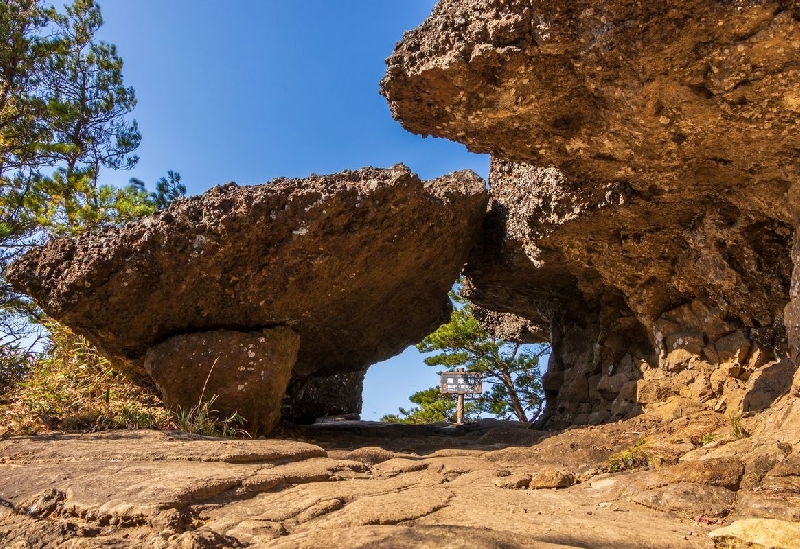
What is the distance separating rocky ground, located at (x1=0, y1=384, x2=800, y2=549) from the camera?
8.64 ft

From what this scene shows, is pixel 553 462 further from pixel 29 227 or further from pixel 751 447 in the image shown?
pixel 29 227

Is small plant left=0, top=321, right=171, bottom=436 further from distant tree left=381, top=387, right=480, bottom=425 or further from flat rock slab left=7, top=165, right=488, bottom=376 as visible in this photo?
distant tree left=381, top=387, right=480, bottom=425

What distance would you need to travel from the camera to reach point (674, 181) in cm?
590

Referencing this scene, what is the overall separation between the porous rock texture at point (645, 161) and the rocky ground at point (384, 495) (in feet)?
6.29

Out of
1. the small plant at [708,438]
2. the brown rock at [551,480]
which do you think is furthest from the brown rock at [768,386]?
the brown rock at [551,480]

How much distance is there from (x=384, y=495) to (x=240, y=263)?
4439 mm

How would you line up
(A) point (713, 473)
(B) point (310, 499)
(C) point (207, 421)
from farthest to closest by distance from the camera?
1. (C) point (207, 421)
2. (A) point (713, 473)
3. (B) point (310, 499)

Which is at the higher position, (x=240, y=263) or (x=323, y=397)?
(x=240, y=263)

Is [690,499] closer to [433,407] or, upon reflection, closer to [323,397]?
[323,397]

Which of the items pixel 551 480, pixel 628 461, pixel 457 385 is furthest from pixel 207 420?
pixel 457 385

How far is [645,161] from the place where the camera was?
5625mm

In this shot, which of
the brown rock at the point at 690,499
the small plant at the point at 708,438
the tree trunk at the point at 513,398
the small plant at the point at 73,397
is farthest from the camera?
the tree trunk at the point at 513,398

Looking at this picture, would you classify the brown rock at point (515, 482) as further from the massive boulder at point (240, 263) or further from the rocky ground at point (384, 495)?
the massive boulder at point (240, 263)

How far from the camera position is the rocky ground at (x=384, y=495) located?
8.64 ft
